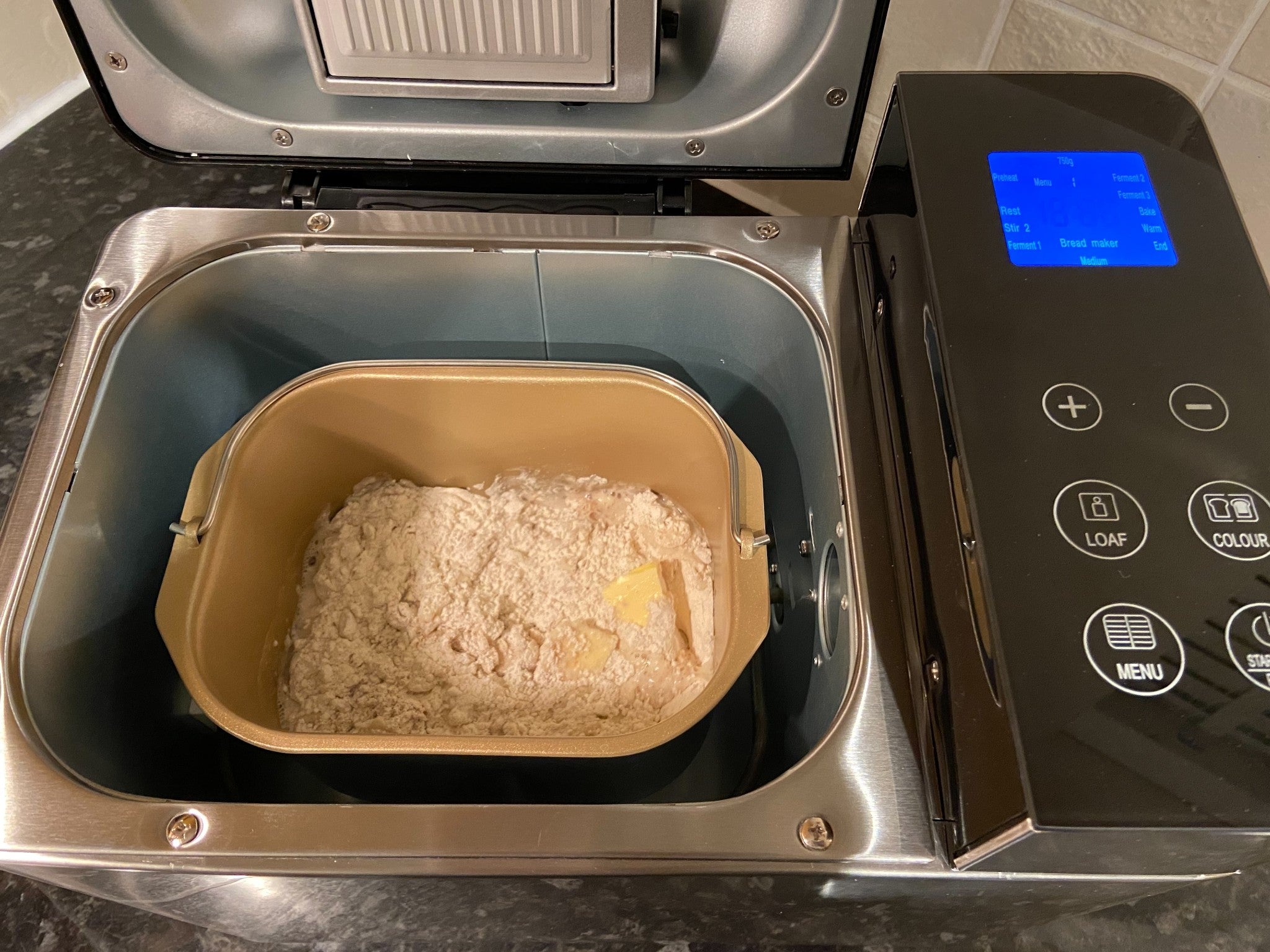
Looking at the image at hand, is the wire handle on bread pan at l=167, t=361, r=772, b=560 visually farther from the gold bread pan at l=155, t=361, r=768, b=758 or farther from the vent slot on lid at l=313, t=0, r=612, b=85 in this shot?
the vent slot on lid at l=313, t=0, r=612, b=85

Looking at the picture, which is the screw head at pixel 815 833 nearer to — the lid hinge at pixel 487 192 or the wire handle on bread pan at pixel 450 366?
the wire handle on bread pan at pixel 450 366

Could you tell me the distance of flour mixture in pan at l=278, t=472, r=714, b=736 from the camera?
0.60 m

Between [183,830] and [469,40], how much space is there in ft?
1.70

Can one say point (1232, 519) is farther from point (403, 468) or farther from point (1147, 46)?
point (403, 468)

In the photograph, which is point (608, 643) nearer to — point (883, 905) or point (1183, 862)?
point (883, 905)

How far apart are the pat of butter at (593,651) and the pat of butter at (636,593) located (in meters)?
0.02

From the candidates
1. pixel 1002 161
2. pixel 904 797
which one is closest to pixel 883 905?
pixel 904 797

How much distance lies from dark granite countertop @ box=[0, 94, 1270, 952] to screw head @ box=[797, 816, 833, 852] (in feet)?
0.40

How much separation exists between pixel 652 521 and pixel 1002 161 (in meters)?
0.35

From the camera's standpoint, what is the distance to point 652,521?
68 cm

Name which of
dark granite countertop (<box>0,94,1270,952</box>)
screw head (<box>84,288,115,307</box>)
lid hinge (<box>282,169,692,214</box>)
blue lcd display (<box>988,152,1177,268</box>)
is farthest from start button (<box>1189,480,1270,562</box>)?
screw head (<box>84,288,115,307</box>)

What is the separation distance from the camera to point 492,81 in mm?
625

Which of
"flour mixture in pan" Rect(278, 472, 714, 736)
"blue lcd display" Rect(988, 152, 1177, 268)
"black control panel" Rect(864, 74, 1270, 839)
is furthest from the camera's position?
"flour mixture in pan" Rect(278, 472, 714, 736)

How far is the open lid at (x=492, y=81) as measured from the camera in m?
0.59
